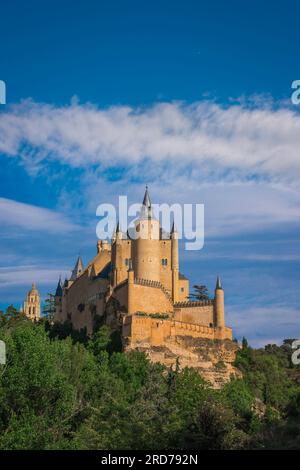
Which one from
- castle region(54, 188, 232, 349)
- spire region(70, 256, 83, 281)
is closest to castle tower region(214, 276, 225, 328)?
castle region(54, 188, 232, 349)

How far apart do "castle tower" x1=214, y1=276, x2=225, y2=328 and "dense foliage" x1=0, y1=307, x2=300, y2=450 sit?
6807 mm

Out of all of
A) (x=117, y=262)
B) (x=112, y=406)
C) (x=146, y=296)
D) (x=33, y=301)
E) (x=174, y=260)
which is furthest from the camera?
(x=33, y=301)

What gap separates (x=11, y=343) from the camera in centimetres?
4781

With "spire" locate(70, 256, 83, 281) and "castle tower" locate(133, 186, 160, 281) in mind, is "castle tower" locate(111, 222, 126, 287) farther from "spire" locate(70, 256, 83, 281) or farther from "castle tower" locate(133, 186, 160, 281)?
"spire" locate(70, 256, 83, 281)

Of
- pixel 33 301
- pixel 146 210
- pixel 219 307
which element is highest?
pixel 33 301

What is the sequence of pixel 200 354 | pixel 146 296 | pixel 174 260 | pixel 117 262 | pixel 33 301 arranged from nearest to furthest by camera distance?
pixel 200 354, pixel 146 296, pixel 117 262, pixel 174 260, pixel 33 301

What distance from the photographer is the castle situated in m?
73.2

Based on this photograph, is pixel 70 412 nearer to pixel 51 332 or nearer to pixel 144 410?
pixel 144 410

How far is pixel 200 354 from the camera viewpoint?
2943 inches

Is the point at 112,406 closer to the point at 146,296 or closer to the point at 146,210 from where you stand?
the point at 146,296

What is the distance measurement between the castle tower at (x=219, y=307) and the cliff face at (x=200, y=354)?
2.04 meters

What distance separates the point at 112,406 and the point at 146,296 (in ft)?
109

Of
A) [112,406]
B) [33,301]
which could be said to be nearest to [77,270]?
[112,406]

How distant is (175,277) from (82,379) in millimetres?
25969
